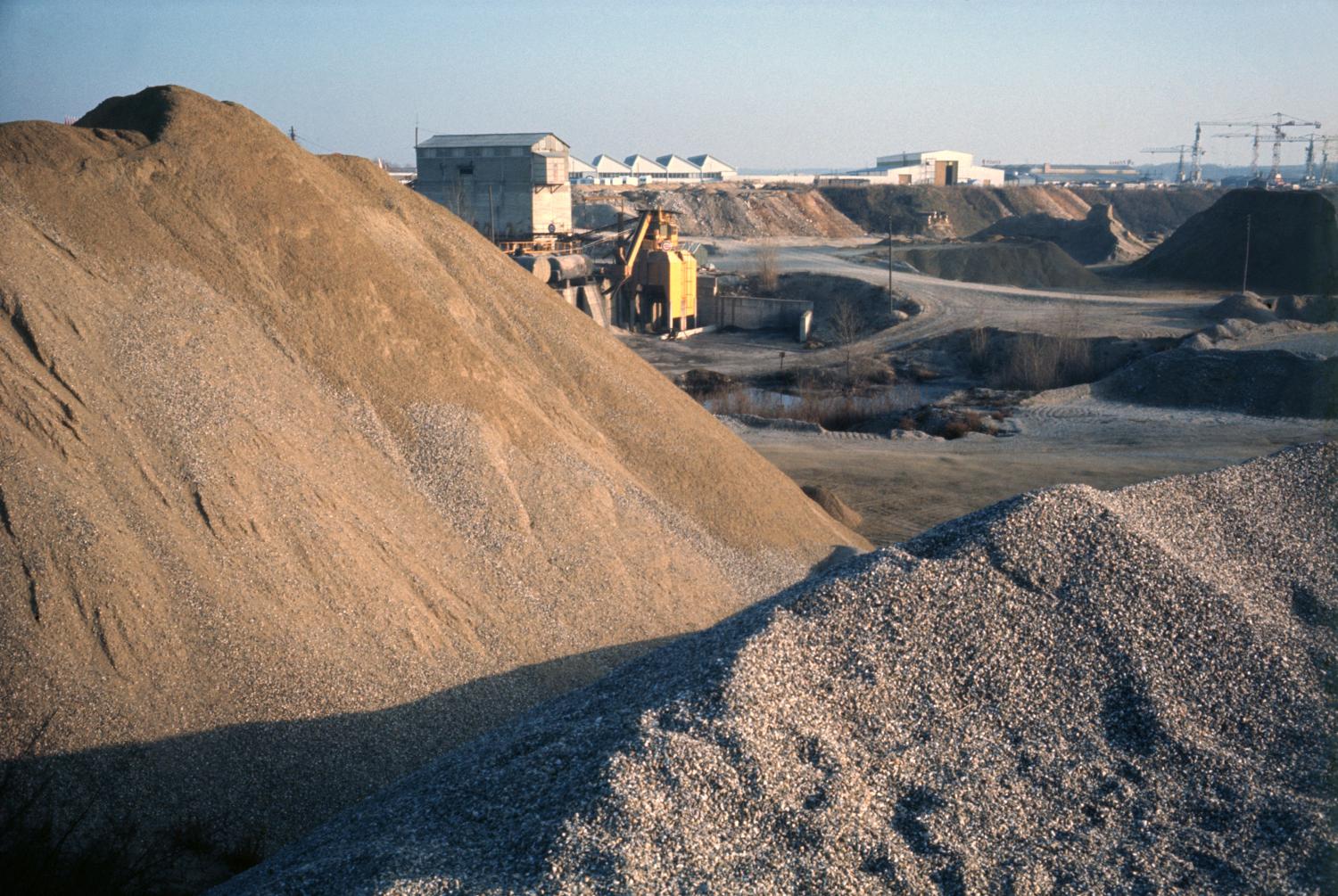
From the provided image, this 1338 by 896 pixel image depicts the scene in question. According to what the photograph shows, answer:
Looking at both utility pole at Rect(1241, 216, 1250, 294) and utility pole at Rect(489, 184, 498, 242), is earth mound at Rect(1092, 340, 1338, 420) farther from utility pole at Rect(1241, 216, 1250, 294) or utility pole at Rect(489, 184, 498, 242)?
utility pole at Rect(489, 184, 498, 242)

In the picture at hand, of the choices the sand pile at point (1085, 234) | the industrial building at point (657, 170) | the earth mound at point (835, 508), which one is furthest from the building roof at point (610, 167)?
the earth mound at point (835, 508)

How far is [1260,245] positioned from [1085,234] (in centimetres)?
2483

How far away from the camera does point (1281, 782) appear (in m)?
6.73

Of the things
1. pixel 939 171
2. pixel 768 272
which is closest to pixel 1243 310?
pixel 768 272

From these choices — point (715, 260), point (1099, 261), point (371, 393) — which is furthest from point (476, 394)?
point (1099, 261)

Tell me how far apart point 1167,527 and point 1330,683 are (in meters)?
2.21

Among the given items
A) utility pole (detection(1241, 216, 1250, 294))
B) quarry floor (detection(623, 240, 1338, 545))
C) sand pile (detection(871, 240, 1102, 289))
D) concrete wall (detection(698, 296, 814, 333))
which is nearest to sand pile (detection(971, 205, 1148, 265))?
sand pile (detection(871, 240, 1102, 289))

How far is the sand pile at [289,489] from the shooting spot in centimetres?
796

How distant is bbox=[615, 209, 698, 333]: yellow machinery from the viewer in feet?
153

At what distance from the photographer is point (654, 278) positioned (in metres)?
47.1

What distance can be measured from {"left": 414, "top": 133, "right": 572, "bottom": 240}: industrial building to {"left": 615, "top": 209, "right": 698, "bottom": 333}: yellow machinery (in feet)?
26.2

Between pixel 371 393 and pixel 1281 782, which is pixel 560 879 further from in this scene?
pixel 371 393

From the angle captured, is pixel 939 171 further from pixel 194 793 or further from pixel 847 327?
pixel 194 793

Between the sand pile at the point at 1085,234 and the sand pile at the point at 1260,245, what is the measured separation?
15.0 meters
